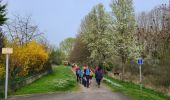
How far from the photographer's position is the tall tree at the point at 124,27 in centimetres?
4819

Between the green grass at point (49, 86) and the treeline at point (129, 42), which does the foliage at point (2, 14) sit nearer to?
the green grass at point (49, 86)

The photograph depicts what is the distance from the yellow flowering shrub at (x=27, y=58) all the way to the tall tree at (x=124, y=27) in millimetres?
10524

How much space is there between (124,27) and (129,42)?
2.13 m

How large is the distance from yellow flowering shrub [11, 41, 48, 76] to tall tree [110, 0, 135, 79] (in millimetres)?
10524

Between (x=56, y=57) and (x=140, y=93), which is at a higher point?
(x=56, y=57)

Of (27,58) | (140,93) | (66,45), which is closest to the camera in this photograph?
(140,93)

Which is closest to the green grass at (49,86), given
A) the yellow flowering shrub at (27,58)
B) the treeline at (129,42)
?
the yellow flowering shrub at (27,58)

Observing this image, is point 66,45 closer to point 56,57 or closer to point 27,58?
point 56,57

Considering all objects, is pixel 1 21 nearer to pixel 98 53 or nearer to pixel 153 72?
pixel 153 72

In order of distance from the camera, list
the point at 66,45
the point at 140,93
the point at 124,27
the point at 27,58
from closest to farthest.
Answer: the point at 140,93 < the point at 27,58 < the point at 124,27 < the point at 66,45

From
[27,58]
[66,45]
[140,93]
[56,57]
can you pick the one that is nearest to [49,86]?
[140,93]

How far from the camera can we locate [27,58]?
139 feet

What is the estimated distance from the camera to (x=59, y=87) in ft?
97.1

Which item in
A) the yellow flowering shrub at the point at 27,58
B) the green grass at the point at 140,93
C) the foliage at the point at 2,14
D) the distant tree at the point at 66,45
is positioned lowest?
the green grass at the point at 140,93
